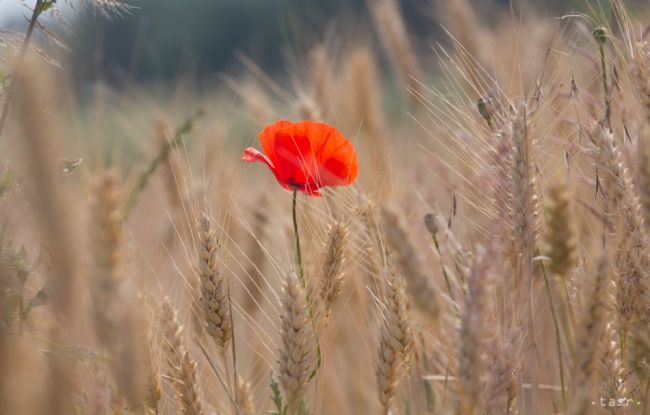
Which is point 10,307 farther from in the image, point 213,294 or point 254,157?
point 254,157

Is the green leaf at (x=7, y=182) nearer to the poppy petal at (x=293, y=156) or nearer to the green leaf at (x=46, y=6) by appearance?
the green leaf at (x=46, y=6)

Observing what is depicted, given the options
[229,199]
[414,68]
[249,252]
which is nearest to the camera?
[229,199]

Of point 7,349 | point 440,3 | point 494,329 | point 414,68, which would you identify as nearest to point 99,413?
point 7,349

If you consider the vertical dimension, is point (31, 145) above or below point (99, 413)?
above

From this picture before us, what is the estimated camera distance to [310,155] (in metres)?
1.43

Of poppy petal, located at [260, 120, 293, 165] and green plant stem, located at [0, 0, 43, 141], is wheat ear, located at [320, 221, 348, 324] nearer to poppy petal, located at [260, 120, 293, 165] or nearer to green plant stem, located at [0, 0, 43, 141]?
poppy petal, located at [260, 120, 293, 165]

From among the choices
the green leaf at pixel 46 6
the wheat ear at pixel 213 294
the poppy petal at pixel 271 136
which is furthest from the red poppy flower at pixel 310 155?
the green leaf at pixel 46 6

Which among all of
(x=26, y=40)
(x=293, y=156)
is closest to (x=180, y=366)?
(x=293, y=156)

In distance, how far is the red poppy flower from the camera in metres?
1.42

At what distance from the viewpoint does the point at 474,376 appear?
39.5 inches

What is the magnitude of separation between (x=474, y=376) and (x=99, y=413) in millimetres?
469

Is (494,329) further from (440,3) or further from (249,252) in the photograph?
(440,3)

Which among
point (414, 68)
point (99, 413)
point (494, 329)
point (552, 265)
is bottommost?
point (99, 413)

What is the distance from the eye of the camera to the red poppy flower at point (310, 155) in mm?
1425
